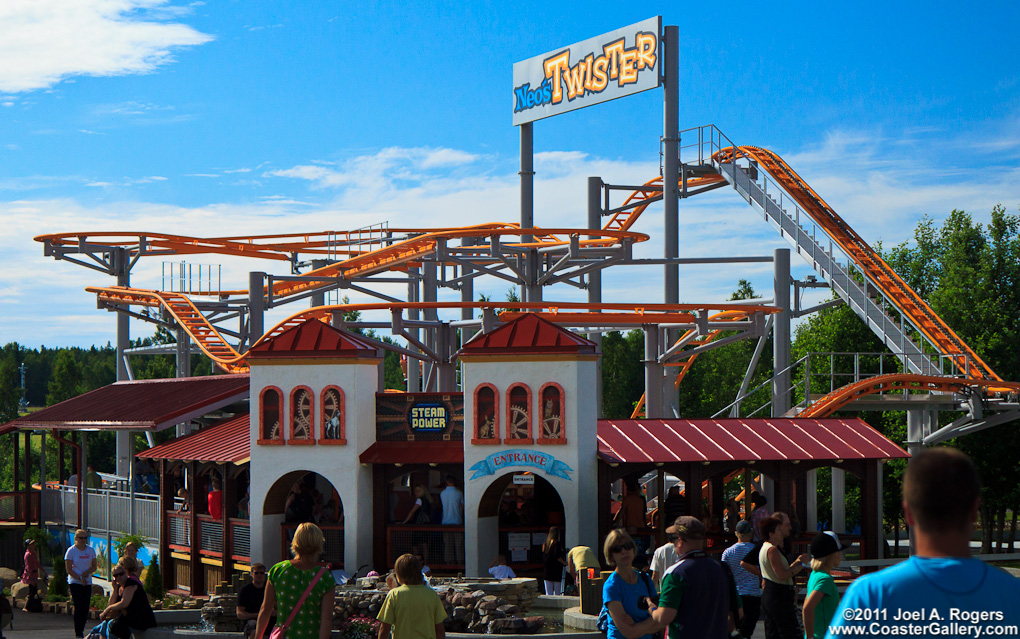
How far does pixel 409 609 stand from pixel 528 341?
38.2ft

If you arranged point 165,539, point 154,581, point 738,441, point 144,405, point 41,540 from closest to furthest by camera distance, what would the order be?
point 738,441, point 154,581, point 165,539, point 144,405, point 41,540

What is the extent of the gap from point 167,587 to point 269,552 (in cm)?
350

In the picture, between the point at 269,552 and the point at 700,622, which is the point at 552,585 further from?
the point at 700,622

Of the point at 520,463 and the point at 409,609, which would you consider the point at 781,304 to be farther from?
the point at 409,609

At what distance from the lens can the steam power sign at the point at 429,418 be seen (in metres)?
20.3

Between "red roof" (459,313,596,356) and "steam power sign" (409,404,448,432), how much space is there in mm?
1275

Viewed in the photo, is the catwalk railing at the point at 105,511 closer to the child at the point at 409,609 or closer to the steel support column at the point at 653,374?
the steel support column at the point at 653,374

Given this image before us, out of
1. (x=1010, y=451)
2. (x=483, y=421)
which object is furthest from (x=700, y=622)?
(x=1010, y=451)

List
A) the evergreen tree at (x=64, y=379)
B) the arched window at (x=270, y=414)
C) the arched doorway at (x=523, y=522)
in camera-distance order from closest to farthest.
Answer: the arched doorway at (x=523, y=522) → the arched window at (x=270, y=414) → the evergreen tree at (x=64, y=379)

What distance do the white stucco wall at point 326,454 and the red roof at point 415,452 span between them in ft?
0.74

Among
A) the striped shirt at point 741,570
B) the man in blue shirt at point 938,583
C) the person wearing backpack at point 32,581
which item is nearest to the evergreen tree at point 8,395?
the person wearing backpack at point 32,581

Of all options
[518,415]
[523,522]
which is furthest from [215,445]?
[518,415]

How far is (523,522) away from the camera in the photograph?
20172mm

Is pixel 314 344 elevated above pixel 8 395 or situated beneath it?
elevated above
